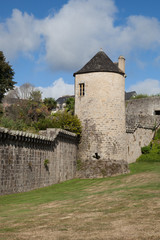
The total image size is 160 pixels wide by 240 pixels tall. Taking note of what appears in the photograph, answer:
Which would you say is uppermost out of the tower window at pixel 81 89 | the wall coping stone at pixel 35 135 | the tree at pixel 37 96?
the tree at pixel 37 96

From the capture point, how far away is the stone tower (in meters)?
22.4

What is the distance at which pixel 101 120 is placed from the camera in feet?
74.1

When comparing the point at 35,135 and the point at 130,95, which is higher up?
the point at 130,95

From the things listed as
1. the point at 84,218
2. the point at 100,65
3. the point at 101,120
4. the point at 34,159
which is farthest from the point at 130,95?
the point at 84,218

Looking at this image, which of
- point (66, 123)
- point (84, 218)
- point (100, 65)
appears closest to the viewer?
point (84, 218)

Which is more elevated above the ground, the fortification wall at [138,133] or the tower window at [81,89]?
the tower window at [81,89]

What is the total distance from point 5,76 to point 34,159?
75.6ft

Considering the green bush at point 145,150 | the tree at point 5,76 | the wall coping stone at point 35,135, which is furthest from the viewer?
the tree at point 5,76

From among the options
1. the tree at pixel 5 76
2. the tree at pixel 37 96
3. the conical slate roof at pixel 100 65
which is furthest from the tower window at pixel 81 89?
the tree at pixel 37 96

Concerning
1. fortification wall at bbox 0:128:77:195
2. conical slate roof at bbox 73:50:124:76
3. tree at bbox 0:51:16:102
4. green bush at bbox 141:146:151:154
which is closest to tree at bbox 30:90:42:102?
tree at bbox 0:51:16:102

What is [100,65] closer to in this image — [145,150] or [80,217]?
[145,150]

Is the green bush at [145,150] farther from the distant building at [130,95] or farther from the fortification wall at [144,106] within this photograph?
the distant building at [130,95]

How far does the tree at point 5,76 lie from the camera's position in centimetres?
3662

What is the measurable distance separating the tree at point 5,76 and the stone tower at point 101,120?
16.0 m
